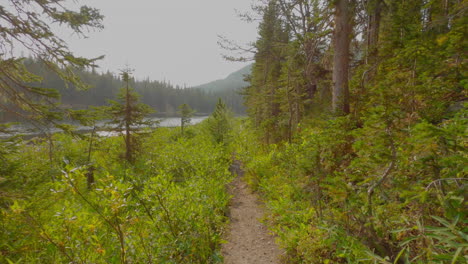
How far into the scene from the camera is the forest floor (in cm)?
471

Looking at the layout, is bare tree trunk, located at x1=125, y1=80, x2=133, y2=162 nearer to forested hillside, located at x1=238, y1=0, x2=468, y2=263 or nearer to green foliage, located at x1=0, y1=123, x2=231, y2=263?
green foliage, located at x1=0, y1=123, x2=231, y2=263

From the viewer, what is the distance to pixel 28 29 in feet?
15.4

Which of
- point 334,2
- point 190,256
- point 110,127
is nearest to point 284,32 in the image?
point 334,2

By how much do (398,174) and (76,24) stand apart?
26.1ft

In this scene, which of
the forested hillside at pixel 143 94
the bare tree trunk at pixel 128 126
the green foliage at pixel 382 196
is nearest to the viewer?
the green foliage at pixel 382 196

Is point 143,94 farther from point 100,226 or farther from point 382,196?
point 382,196

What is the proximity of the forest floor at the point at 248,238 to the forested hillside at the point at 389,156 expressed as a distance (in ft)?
1.58

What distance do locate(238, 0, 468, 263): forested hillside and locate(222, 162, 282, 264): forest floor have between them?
0.48 metres

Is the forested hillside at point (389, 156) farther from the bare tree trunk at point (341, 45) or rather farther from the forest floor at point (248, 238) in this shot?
the forest floor at point (248, 238)

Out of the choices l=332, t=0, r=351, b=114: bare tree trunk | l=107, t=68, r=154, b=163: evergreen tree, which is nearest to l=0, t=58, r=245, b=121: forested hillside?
l=107, t=68, r=154, b=163: evergreen tree

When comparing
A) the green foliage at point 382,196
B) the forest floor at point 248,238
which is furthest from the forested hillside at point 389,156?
the forest floor at point 248,238

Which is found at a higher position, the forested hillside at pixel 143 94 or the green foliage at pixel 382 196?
the forested hillside at pixel 143 94

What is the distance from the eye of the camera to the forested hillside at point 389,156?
5.69 feet

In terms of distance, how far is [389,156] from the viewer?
6.94 feet
